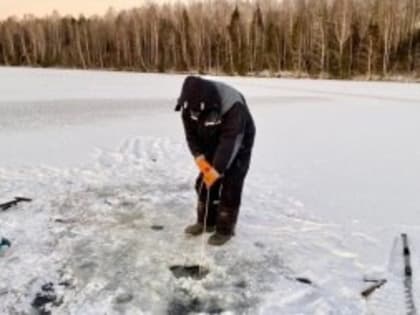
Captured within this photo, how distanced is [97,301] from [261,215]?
82.3 inches

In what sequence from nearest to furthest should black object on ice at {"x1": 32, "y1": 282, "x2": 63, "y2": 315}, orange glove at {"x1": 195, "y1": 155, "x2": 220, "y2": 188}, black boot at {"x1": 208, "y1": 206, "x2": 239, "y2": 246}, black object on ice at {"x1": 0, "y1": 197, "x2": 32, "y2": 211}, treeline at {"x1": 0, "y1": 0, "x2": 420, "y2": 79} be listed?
black object on ice at {"x1": 32, "y1": 282, "x2": 63, "y2": 315} → orange glove at {"x1": 195, "y1": 155, "x2": 220, "y2": 188} → black boot at {"x1": 208, "y1": 206, "x2": 239, "y2": 246} → black object on ice at {"x1": 0, "y1": 197, "x2": 32, "y2": 211} → treeline at {"x1": 0, "y1": 0, "x2": 420, "y2": 79}

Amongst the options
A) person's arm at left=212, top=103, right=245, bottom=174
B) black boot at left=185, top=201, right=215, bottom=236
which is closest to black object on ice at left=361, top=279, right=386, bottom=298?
person's arm at left=212, top=103, right=245, bottom=174

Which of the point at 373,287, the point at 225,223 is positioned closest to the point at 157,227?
the point at 225,223

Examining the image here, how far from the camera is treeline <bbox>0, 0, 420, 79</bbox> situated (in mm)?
40250

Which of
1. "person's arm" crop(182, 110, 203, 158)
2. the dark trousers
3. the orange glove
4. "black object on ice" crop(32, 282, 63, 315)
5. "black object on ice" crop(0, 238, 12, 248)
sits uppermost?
"person's arm" crop(182, 110, 203, 158)

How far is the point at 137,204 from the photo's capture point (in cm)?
514

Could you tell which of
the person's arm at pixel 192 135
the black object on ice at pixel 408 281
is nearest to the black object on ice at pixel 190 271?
the person's arm at pixel 192 135

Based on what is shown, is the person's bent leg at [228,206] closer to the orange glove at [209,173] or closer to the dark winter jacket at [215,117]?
the dark winter jacket at [215,117]

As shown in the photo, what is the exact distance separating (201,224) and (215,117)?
101 centimetres

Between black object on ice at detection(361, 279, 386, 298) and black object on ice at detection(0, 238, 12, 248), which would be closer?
black object on ice at detection(361, 279, 386, 298)

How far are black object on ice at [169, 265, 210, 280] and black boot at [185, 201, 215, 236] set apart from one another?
2.12ft

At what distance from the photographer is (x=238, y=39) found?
4772 cm

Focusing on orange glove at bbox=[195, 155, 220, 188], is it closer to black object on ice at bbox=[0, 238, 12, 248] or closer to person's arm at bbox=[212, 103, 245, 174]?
person's arm at bbox=[212, 103, 245, 174]

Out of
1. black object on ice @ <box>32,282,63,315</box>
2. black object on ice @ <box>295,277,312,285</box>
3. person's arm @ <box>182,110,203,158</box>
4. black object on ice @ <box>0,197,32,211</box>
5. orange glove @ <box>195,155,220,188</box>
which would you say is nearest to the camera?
black object on ice @ <box>32,282,63,315</box>
